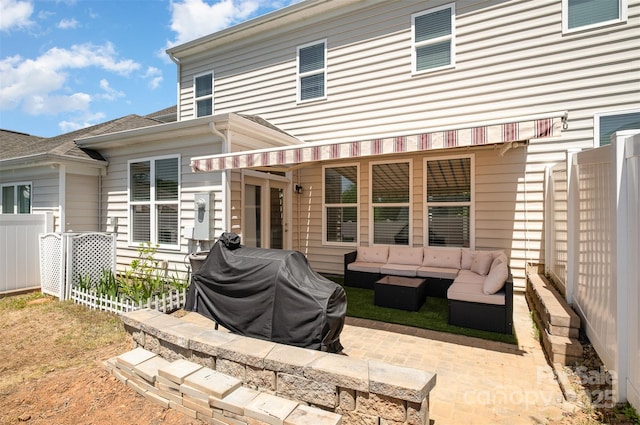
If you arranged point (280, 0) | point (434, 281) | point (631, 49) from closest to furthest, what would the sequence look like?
point (631, 49)
point (434, 281)
point (280, 0)

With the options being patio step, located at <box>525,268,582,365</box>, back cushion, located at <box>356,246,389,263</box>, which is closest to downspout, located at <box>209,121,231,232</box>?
back cushion, located at <box>356,246,389,263</box>

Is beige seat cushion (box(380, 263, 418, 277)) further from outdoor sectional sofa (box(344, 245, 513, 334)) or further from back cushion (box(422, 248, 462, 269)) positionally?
back cushion (box(422, 248, 462, 269))

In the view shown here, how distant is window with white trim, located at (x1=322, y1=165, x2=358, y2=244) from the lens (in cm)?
880

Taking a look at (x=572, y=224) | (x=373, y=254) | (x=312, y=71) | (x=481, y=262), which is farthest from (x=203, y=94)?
(x=572, y=224)

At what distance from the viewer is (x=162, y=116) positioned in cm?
1378

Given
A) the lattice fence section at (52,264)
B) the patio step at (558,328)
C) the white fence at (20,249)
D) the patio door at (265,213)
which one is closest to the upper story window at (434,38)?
the patio door at (265,213)

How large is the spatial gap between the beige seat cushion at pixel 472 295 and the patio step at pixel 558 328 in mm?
612

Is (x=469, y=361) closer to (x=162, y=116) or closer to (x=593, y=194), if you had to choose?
(x=593, y=194)

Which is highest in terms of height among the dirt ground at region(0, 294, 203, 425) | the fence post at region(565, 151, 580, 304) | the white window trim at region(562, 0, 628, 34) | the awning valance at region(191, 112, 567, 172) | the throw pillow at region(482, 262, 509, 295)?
the white window trim at region(562, 0, 628, 34)

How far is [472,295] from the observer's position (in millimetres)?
5055

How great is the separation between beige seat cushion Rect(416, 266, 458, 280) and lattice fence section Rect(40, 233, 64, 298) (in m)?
7.72

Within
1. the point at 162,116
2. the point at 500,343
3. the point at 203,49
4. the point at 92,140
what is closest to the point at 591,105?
the point at 500,343

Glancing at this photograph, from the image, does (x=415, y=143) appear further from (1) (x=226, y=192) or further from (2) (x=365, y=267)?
(1) (x=226, y=192)

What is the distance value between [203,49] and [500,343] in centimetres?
1189
